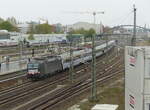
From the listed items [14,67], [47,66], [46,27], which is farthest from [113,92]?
[46,27]

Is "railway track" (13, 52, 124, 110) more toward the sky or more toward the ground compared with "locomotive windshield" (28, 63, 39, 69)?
more toward the ground

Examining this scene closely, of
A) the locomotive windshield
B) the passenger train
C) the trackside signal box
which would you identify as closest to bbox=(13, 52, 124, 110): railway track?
the passenger train

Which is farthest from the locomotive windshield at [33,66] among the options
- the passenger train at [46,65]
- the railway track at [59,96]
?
→ the railway track at [59,96]

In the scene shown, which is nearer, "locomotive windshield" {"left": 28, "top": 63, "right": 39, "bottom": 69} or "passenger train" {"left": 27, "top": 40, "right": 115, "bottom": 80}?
"passenger train" {"left": 27, "top": 40, "right": 115, "bottom": 80}

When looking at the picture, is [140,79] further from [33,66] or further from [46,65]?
[46,65]

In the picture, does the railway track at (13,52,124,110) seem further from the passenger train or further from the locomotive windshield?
the locomotive windshield

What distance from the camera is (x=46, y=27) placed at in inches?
5300

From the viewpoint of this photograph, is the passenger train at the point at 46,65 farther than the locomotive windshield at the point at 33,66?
A: No

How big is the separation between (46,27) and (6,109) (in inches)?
4449

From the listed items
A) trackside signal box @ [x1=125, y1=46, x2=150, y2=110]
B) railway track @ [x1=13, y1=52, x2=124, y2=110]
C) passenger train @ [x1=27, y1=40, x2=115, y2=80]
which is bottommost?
railway track @ [x1=13, y1=52, x2=124, y2=110]

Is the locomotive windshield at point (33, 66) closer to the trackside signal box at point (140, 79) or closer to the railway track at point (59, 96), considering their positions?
the railway track at point (59, 96)

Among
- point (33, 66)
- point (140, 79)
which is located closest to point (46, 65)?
point (33, 66)

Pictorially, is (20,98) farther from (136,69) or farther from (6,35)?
(6,35)

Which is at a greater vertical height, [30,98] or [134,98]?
[134,98]
